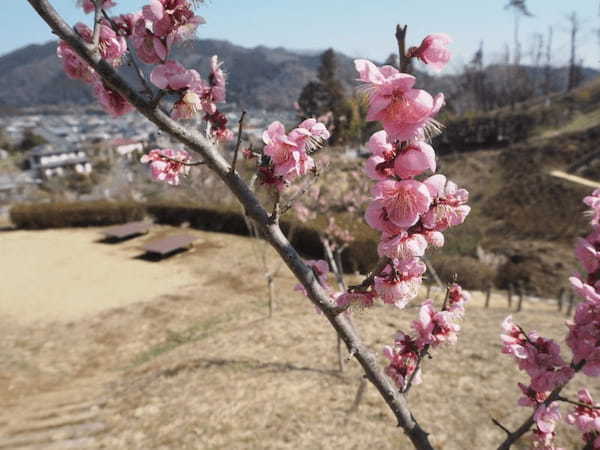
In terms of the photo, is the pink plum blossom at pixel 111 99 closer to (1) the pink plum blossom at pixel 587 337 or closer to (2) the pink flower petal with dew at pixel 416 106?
(2) the pink flower petal with dew at pixel 416 106

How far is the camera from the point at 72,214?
17.2 m

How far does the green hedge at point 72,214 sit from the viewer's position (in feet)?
56.0

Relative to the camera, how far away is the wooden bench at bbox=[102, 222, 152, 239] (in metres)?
14.6

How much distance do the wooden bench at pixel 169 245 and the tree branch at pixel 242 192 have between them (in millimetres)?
11597

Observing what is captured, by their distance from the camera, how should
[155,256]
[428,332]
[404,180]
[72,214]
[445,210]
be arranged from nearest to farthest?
1. [404,180]
2. [445,210]
3. [428,332]
4. [155,256]
5. [72,214]

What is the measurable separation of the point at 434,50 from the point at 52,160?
228 ft

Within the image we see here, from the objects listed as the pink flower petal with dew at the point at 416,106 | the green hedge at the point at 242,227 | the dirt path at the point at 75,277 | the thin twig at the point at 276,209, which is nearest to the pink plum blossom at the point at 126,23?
the thin twig at the point at 276,209

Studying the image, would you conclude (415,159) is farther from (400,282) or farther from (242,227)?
(242,227)

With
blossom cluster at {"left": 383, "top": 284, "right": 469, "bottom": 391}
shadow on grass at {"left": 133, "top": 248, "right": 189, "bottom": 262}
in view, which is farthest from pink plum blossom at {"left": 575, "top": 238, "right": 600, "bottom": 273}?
shadow on grass at {"left": 133, "top": 248, "right": 189, "bottom": 262}

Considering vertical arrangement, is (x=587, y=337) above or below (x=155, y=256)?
above

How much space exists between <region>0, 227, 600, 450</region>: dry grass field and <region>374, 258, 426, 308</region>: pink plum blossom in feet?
10.4

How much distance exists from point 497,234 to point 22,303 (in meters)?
16.8

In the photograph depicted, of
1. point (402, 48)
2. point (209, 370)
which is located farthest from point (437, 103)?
point (209, 370)

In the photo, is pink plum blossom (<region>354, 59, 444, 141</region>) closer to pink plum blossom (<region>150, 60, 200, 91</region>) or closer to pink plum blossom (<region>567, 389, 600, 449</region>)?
pink plum blossom (<region>150, 60, 200, 91</region>)
